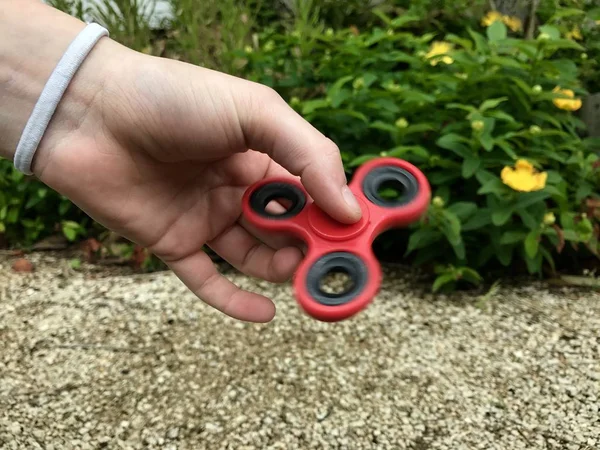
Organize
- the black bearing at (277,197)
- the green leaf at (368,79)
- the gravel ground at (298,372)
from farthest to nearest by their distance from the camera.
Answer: the green leaf at (368,79)
the gravel ground at (298,372)
the black bearing at (277,197)

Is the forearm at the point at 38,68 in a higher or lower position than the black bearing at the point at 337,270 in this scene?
higher

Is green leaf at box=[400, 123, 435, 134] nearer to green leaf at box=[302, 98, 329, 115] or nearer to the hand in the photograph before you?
green leaf at box=[302, 98, 329, 115]

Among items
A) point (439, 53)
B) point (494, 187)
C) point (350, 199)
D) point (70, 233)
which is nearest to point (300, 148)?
point (350, 199)

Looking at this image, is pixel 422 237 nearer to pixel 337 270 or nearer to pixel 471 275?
pixel 471 275

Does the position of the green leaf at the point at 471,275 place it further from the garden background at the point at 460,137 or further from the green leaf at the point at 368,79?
the green leaf at the point at 368,79

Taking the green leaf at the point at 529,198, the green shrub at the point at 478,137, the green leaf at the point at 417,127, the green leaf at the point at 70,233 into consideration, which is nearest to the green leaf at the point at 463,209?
the green shrub at the point at 478,137
